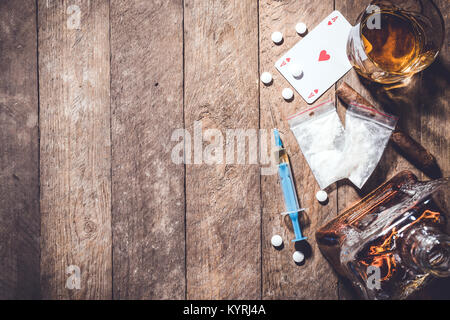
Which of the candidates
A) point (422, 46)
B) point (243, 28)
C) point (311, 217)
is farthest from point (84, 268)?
point (422, 46)

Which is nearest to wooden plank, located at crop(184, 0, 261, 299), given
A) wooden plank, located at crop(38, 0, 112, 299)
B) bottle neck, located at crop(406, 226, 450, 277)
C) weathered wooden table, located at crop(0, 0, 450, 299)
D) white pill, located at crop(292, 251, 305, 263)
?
weathered wooden table, located at crop(0, 0, 450, 299)

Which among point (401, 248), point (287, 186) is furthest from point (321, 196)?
point (401, 248)

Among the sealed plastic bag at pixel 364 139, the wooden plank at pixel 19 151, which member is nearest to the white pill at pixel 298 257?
the sealed plastic bag at pixel 364 139

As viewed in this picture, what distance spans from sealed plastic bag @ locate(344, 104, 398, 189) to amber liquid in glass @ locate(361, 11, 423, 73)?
0.46 ft

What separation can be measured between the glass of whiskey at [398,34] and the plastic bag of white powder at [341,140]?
14cm

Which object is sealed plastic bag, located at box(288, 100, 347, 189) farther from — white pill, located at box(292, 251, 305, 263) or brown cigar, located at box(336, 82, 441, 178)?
white pill, located at box(292, 251, 305, 263)

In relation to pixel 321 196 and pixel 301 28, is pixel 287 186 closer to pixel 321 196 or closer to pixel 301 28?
pixel 321 196

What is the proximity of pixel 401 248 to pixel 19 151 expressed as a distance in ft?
3.48

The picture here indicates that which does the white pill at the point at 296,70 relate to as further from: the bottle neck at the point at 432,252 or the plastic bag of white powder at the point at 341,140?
the bottle neck at the point at 432,252

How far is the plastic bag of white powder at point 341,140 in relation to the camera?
890mm

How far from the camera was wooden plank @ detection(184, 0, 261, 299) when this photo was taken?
905 millimetres

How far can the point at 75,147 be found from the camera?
926mm
